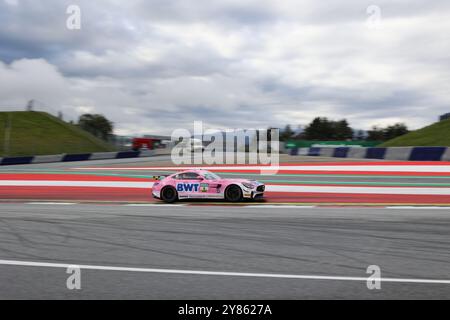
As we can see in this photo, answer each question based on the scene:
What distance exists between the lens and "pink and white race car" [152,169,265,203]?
13.4 metres

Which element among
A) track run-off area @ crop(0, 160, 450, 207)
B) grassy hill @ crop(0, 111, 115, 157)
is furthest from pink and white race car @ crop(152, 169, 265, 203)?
grassy hill @ crop(0, 111, 115, 157)

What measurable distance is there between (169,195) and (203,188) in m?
1.02

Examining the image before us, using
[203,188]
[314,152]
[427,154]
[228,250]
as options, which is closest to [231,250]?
[228,250]

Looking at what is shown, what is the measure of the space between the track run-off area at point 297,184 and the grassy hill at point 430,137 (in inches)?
289

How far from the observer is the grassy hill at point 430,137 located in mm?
27625

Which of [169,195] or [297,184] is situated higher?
[297,184]

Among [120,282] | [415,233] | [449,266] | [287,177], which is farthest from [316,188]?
[120,282]

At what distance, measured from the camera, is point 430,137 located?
2936cm

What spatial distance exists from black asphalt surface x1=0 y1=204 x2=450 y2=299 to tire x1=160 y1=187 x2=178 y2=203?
9.15 feet

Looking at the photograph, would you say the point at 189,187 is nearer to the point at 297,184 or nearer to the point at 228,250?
the point at 297,184

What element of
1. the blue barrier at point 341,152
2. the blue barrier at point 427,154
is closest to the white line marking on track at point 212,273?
the blue barrier at point 427,154

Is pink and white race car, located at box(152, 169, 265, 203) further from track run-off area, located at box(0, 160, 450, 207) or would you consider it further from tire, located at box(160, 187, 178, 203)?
track run-off area, located at box(0, 160, 450, 207)

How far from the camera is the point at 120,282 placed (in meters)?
5.25
